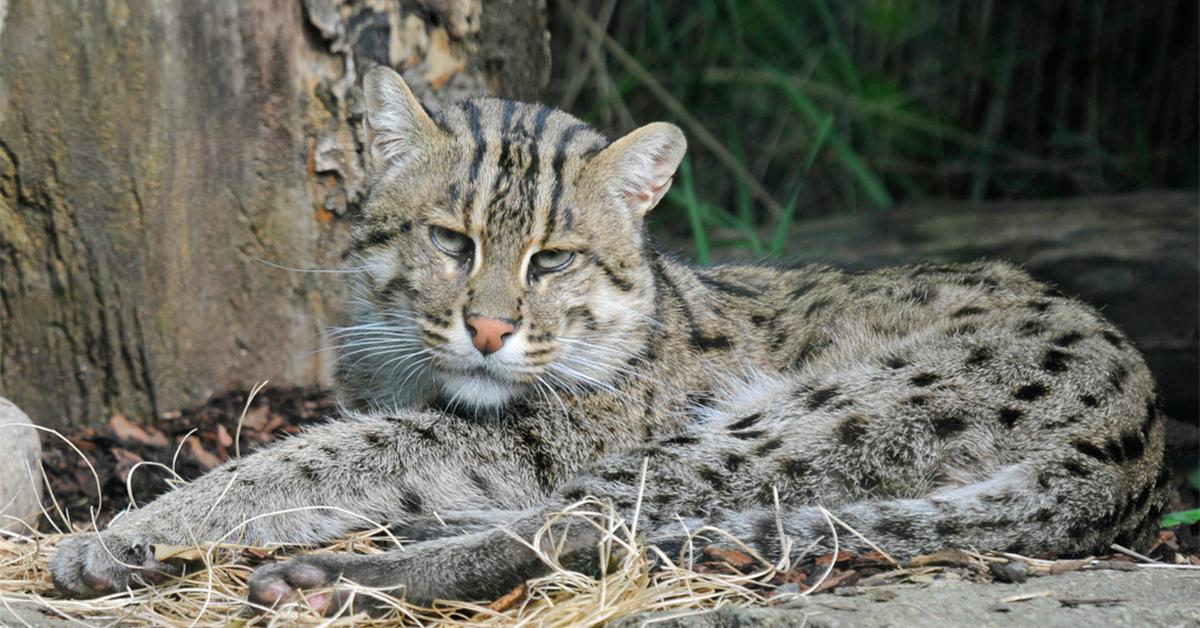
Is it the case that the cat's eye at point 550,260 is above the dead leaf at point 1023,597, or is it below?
above

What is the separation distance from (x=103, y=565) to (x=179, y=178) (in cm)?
239

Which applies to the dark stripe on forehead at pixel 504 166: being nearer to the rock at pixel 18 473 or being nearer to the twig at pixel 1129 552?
the rock at pixel 18 473

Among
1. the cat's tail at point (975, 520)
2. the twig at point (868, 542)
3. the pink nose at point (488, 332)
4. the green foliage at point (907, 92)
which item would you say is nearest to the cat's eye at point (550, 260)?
the pink nose at point (488, 332)

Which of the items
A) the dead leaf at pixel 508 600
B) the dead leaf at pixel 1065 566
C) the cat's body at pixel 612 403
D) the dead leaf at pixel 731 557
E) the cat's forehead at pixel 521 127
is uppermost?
the cat's forehead at pixel 521 127

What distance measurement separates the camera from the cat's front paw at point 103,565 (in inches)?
176

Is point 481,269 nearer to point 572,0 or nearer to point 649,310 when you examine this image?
point 649,310

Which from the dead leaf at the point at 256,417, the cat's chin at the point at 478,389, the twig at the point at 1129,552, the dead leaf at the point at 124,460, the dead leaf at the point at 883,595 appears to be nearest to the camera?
the dead leaf at the point at 883,595

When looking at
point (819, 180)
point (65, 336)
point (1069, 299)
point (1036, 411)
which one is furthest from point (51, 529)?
point (819, 180)

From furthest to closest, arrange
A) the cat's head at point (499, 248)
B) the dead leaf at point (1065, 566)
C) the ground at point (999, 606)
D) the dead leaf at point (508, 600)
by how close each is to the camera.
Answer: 1. the cat's head at point (499, 248)
2. the dead leaf at point (1065, 566)
3. the dead leaf at point (508, 600)
4. the ground at point (999, 606)

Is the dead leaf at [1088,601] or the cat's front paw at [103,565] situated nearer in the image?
the dead leaf at [1088,601]

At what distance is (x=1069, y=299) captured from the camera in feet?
18.8

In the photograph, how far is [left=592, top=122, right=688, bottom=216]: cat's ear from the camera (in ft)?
17.4

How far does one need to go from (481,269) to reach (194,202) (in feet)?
6.78

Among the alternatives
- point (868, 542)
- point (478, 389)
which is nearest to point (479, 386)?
point (478, 389)
